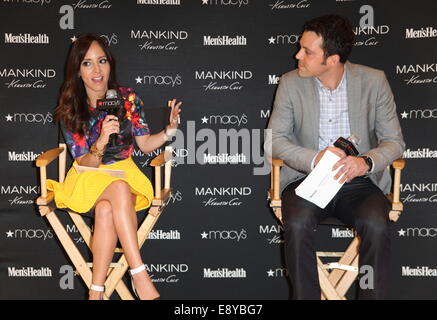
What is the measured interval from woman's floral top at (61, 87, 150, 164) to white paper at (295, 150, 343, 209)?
41.6 inches

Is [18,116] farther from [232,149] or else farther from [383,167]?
[383,167]

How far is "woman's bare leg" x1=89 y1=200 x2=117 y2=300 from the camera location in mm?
2752

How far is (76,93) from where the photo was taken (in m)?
3.04

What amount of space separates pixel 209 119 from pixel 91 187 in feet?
3.25

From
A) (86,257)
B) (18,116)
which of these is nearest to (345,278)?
(86,257)

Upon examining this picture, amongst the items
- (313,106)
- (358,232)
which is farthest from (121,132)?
(358,232)

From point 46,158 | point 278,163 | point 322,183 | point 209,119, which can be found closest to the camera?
point 322,183

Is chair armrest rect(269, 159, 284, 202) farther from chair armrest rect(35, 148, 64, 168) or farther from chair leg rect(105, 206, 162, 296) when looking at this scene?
chair armrest rect(35, 148, 64, 168)

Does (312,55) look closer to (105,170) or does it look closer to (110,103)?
(110,103)

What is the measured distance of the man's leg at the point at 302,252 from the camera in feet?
8.46

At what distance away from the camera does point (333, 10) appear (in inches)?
132

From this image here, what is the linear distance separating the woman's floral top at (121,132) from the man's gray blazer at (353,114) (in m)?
0.82

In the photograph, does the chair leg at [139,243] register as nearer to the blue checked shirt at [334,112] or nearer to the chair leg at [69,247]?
the chair leg at [69,247]

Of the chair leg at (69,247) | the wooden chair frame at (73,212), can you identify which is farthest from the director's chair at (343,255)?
the chair leg at (69,247)
